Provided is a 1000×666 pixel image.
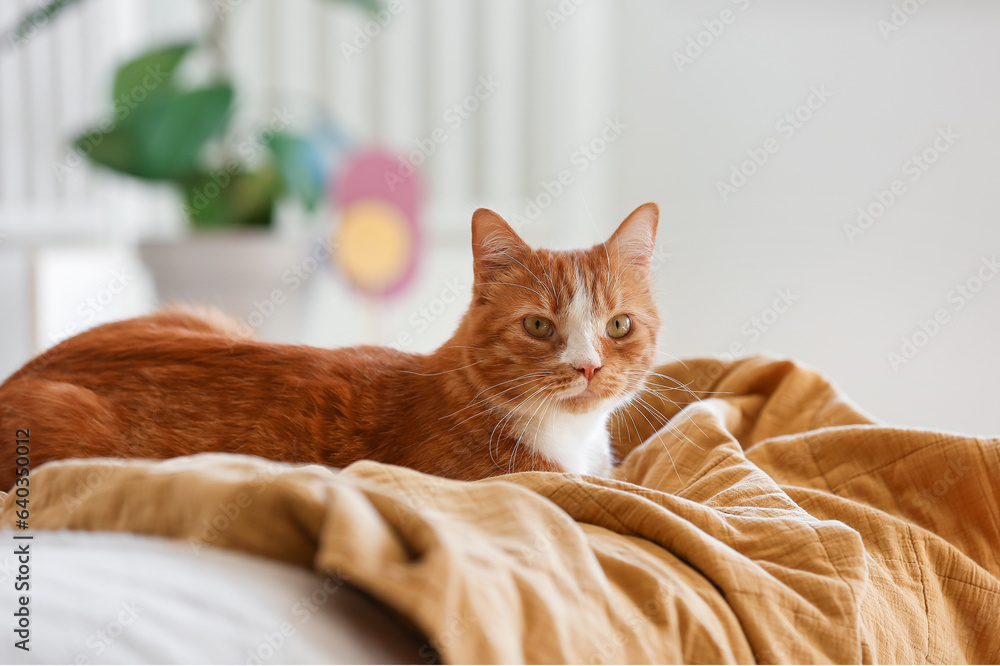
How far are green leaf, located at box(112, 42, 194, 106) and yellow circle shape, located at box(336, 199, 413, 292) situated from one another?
819 mm

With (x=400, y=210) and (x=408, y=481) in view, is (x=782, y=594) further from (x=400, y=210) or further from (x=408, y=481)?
(x=400, y=210)

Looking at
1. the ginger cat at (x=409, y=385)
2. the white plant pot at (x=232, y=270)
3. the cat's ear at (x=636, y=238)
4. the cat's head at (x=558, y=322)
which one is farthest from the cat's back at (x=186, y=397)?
the white plant pot at (x=232, y=270)

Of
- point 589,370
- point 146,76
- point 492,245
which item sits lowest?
point 589,370

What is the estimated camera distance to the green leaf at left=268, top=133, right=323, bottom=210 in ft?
10.1

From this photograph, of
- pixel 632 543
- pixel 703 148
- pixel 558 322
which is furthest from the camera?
pixel 703 148

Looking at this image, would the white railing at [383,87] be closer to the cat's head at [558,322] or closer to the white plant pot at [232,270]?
the white plant pot at [232,270]

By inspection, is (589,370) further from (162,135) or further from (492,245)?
(162,135)

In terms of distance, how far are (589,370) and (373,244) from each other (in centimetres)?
246

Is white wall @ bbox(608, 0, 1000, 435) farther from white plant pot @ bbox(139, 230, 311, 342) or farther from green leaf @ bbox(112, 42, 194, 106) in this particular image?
green leaf @ bbox(112, 42, 194, 106)

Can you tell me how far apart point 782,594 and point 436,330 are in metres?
3.25

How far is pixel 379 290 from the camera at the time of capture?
3674 mm

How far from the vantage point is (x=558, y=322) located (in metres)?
1.26

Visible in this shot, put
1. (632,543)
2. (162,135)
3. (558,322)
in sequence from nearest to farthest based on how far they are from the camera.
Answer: (632,543) < (558,322) < (162,135)

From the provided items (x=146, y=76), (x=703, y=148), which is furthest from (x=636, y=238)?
(x=146, y=76)
